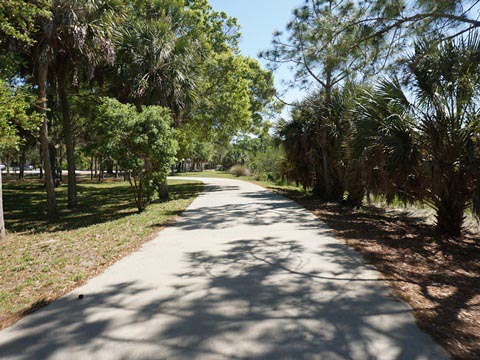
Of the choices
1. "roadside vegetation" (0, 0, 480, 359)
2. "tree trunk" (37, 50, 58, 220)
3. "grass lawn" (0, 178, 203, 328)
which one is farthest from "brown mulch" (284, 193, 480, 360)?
"tree trunk" (37, 50, 58, 220)

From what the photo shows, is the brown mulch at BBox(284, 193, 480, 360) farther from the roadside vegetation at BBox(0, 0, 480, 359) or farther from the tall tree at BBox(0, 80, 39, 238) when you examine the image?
the tall tree at BBox(0, 80, 39, 238)

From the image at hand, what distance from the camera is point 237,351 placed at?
8.11 feet

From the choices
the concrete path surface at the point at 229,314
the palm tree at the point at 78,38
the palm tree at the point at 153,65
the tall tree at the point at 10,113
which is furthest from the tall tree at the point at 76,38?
the concrete path surface at the point at 229,314

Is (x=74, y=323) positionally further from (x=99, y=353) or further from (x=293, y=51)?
(x=293, y=51)

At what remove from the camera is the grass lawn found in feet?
12.7

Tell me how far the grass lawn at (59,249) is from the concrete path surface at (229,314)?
0.39 m

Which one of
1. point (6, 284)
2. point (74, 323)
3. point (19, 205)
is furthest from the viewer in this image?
point (19, 205)

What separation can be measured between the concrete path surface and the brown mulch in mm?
208

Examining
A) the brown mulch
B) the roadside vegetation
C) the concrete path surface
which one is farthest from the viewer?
the roadside vegetation

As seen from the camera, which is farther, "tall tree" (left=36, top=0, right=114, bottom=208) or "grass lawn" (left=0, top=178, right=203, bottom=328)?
"tall tree" (left=36, top=0, right=114, bottom=208)

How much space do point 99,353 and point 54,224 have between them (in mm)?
7963

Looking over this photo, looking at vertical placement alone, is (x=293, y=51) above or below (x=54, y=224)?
above

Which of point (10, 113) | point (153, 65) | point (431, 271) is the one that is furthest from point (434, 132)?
point (153, 65)

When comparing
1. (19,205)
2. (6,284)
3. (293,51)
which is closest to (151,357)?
(6,284)
